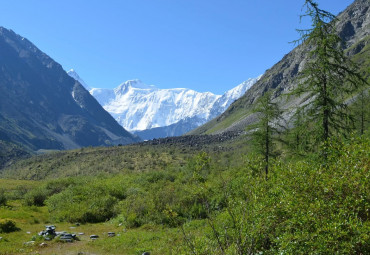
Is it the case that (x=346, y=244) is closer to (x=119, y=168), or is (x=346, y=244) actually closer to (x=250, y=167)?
(x=250, y=167)

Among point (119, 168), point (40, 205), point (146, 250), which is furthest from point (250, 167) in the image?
point (119, 168)

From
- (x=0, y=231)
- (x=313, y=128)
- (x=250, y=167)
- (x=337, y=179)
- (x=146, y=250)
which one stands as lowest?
(x=146, y=250)

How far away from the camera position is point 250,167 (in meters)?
9.20

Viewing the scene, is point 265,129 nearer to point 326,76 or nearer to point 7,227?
point 326,76

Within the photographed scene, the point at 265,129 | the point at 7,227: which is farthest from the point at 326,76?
the point at 7,227

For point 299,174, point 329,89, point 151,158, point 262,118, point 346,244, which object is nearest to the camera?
point 346,244

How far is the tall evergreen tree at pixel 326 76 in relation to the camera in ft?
52.1

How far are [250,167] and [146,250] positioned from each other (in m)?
10.3

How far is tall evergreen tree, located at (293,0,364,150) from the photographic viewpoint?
15.9m

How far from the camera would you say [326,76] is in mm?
16312

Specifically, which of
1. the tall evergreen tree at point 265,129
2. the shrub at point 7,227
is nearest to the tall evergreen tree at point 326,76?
the tall evergreen tree at point 265,129

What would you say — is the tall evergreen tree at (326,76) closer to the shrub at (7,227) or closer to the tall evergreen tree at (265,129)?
the tall evergreen tree at (265,129)

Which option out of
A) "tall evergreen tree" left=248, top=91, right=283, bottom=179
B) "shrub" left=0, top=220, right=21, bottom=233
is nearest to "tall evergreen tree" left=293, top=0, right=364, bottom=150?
"tall evergreen tree" left=248, top=91, right=283, bottom=179

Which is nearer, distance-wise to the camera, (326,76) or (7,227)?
(326,76)
